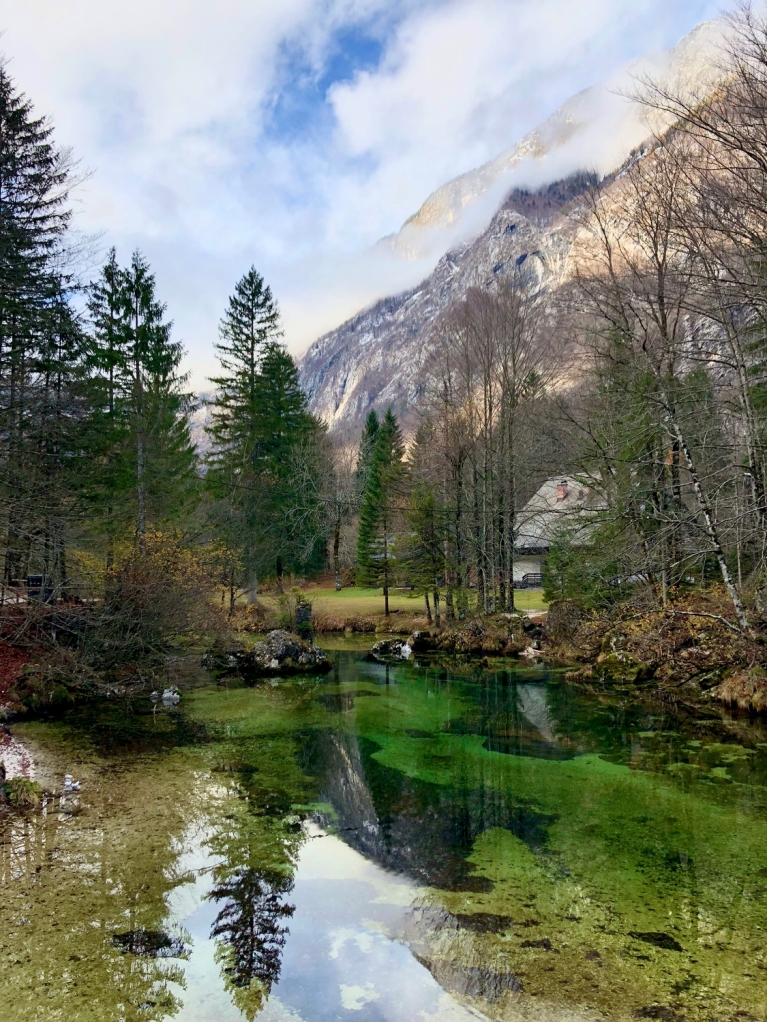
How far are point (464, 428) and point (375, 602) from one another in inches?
429

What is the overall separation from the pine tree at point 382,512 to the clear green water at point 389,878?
1066 centimetres

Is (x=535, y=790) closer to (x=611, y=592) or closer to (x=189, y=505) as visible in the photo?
(x=611, y=592)

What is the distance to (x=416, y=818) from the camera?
704 cm

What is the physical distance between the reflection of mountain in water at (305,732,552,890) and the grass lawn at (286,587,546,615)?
53.8ft

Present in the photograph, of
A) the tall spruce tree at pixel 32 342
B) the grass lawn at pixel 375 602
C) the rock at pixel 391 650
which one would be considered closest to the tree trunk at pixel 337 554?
the grass lawn at pixel 375 602

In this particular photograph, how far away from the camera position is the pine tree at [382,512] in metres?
25.5

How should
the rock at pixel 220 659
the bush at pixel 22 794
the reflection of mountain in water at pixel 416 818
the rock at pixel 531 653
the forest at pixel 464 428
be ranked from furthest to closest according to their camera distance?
the rock at pixel 531 653 < the rock at pixel 220 659 < the forest at pixel 464 428 < the bush at pixel 22 794 < the reflection of mountain in water at pixel 416 818

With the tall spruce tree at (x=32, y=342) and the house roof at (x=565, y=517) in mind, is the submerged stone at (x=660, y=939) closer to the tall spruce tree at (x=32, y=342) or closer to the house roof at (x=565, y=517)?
the tall spruce tree at (x=32, y=342)

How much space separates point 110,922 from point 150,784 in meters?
3.31

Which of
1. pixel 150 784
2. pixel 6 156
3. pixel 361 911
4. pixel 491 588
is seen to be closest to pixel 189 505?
pixel 491 588

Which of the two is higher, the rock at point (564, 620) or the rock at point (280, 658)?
the rock at point (564, 620)

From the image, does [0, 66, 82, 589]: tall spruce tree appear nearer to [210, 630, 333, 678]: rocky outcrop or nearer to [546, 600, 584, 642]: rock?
[210, 630, 333, 678]: rocky outcrop

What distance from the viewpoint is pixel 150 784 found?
26.0 ft

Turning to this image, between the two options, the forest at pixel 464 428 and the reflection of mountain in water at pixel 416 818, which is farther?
the forest at pixel 464 428
